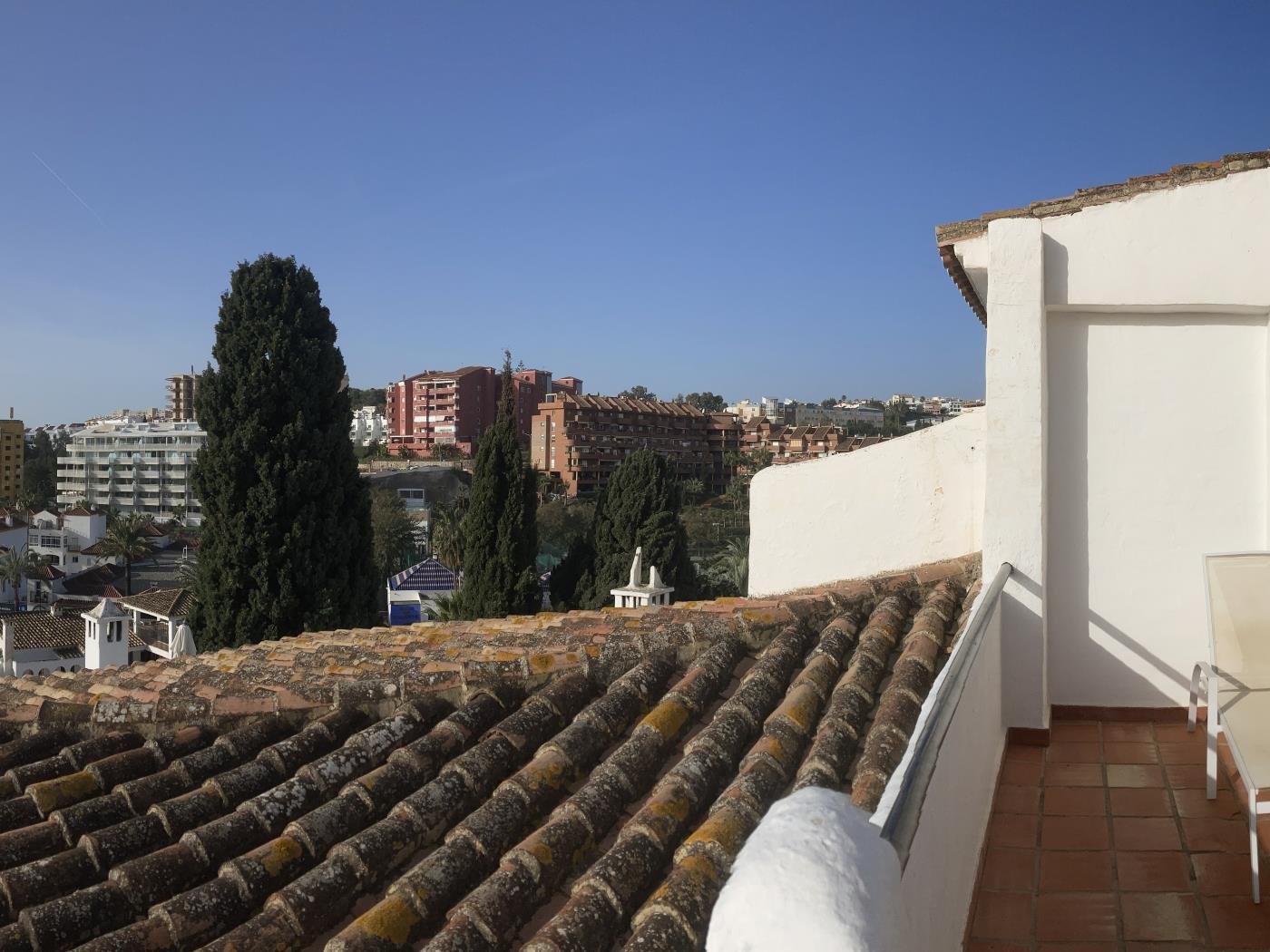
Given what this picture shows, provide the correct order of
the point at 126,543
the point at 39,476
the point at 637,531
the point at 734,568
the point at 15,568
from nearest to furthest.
Result: the point at 637,531 < the point at 734,568 < the point at 15,568 < the point at 126,543 < the point at 39,476

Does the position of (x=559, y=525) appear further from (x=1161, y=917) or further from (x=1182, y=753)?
(x=1161, y=917)

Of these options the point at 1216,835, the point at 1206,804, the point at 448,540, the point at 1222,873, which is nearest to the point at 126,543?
the point at 448,540

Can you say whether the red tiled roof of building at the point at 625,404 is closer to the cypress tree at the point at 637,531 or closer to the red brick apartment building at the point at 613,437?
the red brick apartment building at the point at 613,437

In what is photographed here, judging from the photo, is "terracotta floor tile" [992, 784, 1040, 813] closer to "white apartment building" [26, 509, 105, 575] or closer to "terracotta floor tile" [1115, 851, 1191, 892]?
"terracotta floor tile" [1115, 851, 1191, 892]

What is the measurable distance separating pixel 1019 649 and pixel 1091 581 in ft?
1.65

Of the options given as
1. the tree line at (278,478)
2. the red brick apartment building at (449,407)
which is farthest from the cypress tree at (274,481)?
the red brick apartment building at (449,407)

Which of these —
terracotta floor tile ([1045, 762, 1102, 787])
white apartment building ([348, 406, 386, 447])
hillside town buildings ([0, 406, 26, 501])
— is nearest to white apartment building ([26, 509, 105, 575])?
hillside town buildings ([0, 406, 26, 501])

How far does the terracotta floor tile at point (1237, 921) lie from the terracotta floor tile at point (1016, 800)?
73cm

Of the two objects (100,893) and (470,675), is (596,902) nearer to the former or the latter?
(100,893)

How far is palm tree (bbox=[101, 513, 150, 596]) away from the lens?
56259 mm

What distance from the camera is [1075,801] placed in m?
3.43

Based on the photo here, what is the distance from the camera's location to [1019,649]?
4.01 meters

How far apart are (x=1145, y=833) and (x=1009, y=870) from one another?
0.53 metres

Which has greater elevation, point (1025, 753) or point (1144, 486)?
point (1144, 486)
